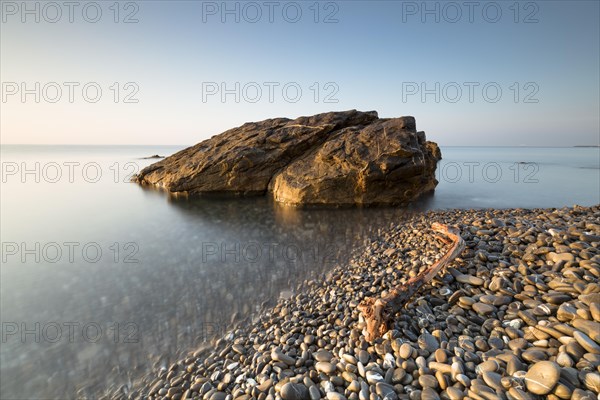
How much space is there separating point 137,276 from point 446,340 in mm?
7759

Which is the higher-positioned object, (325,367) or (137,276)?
(137,276)

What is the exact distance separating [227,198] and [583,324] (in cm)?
1829

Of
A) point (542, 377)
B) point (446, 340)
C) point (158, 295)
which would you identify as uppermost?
point (542, 377)

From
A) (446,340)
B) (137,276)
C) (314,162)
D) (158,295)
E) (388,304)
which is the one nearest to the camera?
(446,340)

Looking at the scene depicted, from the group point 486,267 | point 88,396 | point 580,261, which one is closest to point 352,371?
point 486,267

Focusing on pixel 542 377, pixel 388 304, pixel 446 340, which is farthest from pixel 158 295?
pixel 542 377

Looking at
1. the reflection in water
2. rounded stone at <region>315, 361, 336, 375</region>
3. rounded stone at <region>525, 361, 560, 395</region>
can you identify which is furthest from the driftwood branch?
the reflection in water

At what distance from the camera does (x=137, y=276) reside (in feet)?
25.3

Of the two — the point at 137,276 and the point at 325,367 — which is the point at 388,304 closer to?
the point at 325,367

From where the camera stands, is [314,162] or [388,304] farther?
[314,162]

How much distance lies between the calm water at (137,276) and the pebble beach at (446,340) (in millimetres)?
859

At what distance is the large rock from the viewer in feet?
51.3

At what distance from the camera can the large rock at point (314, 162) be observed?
15633mm

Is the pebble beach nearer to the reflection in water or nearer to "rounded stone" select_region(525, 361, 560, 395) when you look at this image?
"rounded stone" select_region(525, 361, 560, 395)
